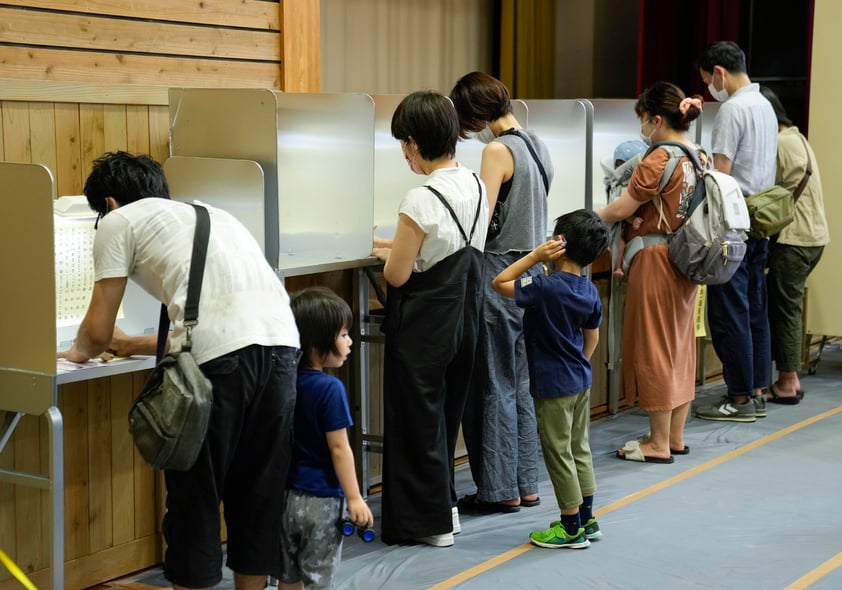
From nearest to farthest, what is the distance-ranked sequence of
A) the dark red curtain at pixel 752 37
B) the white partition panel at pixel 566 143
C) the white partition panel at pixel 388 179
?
the white partition panel at pixel 388 179 < the white partition panel at pixel 566 143 < the dark red curtain at pixel 752 37

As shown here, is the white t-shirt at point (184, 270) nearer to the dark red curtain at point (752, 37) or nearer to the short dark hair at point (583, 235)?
the short dark hair at point (583, 235)

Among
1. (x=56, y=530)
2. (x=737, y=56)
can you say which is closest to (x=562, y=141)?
(x=737, y=56)

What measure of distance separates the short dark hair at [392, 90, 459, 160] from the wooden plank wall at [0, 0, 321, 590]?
0.79 m

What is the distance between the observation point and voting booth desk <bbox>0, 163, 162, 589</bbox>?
2.66m

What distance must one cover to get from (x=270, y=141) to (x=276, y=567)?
48.5 inches

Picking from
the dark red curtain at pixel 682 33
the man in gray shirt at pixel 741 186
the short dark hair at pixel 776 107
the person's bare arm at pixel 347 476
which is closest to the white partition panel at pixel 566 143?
the man in gray shirt at pixel 741 186

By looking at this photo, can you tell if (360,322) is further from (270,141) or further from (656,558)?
(656,558)

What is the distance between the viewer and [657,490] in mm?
4137

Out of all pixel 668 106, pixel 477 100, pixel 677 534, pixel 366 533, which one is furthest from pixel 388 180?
pixel 366 533

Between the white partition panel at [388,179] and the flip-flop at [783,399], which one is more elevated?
the white partition panel at [388,179]

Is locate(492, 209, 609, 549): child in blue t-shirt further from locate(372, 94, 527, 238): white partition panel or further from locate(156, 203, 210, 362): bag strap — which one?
locate(156, 203, 210, 362): bag strap

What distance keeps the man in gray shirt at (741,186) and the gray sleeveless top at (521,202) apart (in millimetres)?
1508

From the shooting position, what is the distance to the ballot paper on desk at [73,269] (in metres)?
3.12

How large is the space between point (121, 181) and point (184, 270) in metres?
0.25
